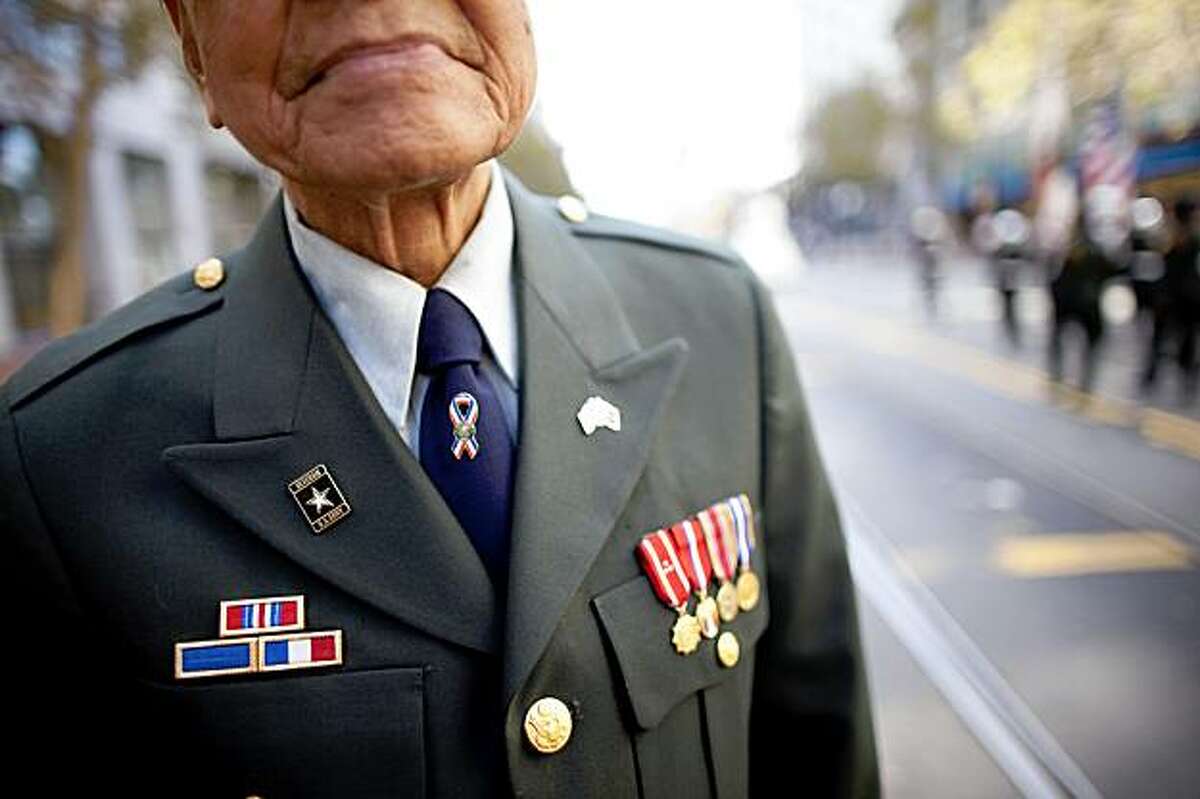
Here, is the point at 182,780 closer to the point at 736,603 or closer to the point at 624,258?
the point at 736,603

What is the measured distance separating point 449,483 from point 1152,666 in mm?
1191

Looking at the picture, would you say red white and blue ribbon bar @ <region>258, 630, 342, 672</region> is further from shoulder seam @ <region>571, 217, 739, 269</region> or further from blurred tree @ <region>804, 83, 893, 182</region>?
blurred tree @ <region>804, 83, 893, 182</region>

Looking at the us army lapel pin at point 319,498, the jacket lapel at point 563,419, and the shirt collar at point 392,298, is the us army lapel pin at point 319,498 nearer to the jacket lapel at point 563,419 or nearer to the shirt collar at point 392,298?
the shirt collar at point 392,298

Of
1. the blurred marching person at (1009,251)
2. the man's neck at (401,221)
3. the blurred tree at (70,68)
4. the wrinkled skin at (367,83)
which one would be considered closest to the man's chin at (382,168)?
the wrinkled skin at (367,83)

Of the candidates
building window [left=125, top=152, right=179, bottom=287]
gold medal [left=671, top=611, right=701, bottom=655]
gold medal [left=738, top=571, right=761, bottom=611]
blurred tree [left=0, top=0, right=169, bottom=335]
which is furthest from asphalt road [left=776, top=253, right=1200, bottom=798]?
building window [left=125, top=152, right=179, bottom=287]

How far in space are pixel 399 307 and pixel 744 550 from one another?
65 centimetres

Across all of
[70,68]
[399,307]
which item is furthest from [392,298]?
[70,68]

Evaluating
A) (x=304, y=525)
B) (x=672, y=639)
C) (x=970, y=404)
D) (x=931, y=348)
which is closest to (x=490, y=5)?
(x=304, y=525)

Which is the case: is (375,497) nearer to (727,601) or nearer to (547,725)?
(547,725)

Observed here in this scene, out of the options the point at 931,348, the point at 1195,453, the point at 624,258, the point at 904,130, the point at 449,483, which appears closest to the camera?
the point at 449,483

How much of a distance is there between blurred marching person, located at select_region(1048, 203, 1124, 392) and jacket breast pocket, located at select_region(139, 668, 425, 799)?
1.24 metres

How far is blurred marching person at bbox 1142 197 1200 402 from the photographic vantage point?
1152 mm

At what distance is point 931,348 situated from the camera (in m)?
2.72

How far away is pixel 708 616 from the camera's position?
1.20m
